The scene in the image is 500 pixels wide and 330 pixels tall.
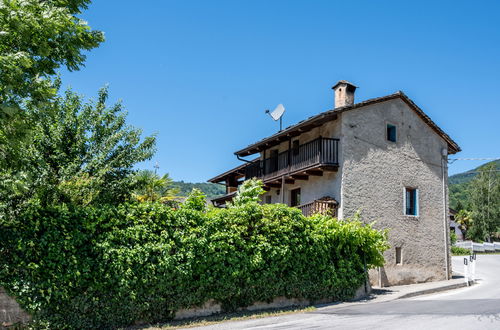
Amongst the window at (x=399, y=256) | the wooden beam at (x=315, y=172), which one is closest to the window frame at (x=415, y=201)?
the window at (x=399, y=256)

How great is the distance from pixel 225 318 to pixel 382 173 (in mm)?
12370

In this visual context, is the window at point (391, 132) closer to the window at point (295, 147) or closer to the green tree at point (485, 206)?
the window at point (295, 147)

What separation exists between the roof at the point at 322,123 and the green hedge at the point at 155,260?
6869 mm

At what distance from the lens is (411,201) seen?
71.9 ft

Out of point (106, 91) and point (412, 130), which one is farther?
point (412, 130)

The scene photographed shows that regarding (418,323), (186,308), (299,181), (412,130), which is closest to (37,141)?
(186,308)

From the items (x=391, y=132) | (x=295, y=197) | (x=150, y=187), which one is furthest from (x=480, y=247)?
(x=150, y=187)

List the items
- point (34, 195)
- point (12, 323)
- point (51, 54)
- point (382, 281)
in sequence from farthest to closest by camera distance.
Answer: point (382, 281), point (34, 195), point (12, 323), point (51, 54)

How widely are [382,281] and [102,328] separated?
13465 mm

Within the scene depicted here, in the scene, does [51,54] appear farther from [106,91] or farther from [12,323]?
[106,91]

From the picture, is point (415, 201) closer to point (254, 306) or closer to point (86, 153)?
point (254, 306)

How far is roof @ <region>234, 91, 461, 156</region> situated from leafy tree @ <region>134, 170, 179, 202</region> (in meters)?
5.13

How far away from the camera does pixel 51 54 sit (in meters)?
7.82

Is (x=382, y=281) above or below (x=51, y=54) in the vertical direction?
below
